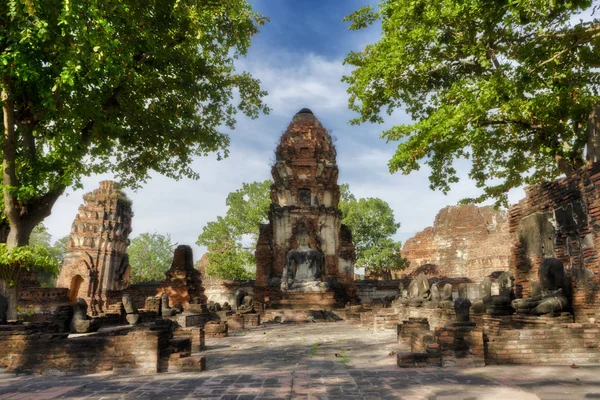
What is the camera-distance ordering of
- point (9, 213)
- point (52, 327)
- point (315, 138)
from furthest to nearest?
point (315, 138) < point (9, 213) < point (52, 327)

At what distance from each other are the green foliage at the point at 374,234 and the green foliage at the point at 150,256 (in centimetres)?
2386

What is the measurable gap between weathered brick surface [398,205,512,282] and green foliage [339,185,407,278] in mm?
2540

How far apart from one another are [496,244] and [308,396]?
106 ft

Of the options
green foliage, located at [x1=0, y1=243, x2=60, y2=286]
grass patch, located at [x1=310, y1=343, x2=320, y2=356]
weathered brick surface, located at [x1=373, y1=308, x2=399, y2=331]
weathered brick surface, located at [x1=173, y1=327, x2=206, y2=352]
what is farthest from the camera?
weathered brick surface, located at [x1=373, y1=308, x2=399, y2=331]

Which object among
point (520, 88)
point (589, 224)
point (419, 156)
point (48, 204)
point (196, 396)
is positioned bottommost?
point (196, 396)

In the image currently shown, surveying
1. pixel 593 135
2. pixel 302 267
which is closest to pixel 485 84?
pixel 593 135

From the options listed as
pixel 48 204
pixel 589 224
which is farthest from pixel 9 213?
pixel 589 224

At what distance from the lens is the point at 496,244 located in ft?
108

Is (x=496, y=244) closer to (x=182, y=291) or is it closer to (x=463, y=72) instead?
(x=463, y=72)

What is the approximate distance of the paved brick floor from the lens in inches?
183

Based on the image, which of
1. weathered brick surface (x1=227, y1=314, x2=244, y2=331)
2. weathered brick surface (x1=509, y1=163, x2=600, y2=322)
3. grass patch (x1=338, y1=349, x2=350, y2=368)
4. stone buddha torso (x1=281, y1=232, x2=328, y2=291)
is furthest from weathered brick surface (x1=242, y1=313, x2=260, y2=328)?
weathered brick surface (x1=509, y1=163, x2=600, y2=322)

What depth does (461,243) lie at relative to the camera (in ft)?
113

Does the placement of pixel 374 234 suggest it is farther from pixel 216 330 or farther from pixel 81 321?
pixel 81 321

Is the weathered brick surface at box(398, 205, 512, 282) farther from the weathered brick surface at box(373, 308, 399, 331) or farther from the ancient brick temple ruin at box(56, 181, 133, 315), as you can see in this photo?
the ancient brick temple ruin at box(56, 181, 133, 315)
